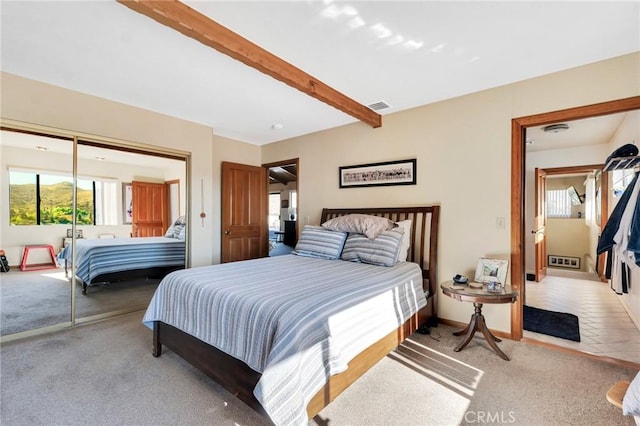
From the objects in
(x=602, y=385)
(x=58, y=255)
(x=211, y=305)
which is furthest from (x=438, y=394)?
(x=58, y=255)

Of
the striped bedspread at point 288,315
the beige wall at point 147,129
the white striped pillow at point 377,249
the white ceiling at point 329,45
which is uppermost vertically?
the white ceiling at point 329,45

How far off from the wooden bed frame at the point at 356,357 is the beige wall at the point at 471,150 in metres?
0.14

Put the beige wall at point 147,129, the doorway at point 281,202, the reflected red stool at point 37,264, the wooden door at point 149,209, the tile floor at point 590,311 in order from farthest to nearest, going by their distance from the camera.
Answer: the doorway at point 281,202 → the wooden door at point 149,209 → the reflected red stool at point 37,264 → the beige wall at point 147,129 → the tile floor at point 590,311

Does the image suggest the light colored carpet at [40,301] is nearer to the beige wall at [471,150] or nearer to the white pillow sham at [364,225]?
the white pillow sham at [364,225]

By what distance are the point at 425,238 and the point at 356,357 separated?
1.89m

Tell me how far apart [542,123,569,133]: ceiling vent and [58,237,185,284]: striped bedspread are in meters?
5.25

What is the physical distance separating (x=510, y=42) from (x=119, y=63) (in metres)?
3.21

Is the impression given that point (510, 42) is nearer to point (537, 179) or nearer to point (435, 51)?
point (435, 51)

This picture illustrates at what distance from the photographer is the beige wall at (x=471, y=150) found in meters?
2.51

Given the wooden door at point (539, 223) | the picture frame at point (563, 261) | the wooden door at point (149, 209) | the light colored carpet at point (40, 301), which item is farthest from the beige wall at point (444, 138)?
the picture frame at point (563, 261)

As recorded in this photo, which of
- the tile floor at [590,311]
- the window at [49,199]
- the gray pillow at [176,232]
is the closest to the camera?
the tile floor at [590,311]

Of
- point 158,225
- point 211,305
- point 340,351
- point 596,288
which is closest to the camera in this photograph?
point 340,351

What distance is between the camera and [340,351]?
5.50ft

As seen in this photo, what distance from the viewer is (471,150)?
3047 millimetres
